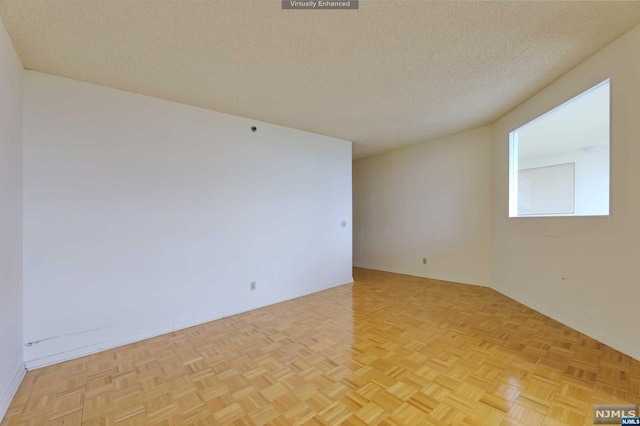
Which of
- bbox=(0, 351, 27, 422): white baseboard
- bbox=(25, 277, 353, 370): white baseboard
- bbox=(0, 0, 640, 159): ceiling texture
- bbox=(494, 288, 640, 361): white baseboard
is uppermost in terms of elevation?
bbox=(0, 0, 640, 159): ceiling texture

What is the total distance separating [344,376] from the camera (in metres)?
2.04

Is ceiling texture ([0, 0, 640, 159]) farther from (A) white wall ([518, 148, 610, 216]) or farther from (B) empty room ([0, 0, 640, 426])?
(A) white wall ([518, 148, 610, 216])

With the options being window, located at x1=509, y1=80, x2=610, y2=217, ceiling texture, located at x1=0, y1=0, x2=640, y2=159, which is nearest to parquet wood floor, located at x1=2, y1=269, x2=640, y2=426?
window, located at x1=509, y1=80, x2=610, y2=217

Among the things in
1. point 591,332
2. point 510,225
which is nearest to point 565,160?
point 510,225

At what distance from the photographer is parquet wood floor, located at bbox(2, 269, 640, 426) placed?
1665 mm

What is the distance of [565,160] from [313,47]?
372 cm

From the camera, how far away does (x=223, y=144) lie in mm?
3475

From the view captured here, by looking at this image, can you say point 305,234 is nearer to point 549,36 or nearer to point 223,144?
point 223,144

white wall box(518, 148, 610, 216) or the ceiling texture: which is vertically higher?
the ceiling texture

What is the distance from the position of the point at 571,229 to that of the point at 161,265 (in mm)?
4333

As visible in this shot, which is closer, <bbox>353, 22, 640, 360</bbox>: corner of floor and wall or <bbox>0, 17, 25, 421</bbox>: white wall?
<bbox>0, 17, 25, 421</bbox>: white wall

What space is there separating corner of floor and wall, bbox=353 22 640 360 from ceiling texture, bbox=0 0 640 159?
50 centimetres

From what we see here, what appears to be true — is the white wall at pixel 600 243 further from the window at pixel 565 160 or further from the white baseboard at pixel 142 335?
the white baseboard at pixel 142 335

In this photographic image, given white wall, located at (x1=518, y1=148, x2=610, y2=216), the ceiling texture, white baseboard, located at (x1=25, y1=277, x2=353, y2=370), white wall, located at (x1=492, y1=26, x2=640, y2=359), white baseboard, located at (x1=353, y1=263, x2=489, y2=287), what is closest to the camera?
the ceiling texture
